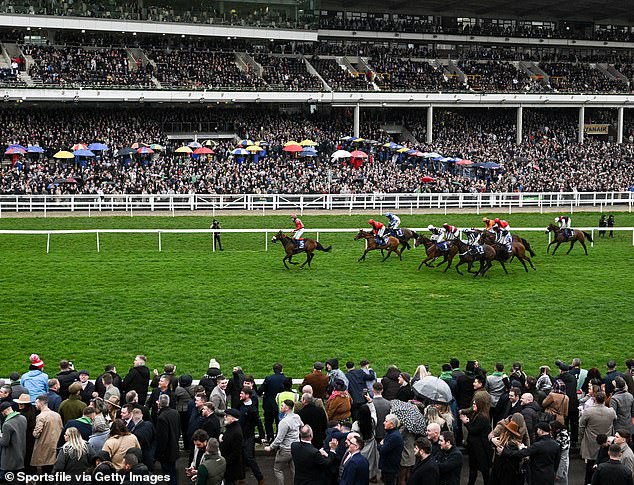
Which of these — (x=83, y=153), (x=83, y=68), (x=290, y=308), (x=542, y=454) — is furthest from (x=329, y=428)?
(x=83, y=68)

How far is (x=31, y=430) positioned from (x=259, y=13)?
40.8 meters

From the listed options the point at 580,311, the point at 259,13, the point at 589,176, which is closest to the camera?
the point at 580,311

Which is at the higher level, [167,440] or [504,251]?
[504,251]

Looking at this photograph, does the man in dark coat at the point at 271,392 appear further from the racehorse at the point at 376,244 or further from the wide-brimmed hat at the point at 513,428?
the racehorse at the point at 376,244

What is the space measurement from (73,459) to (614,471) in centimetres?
439

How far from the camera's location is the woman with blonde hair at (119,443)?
289 inches

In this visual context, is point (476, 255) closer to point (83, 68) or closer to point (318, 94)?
point (318, 94)

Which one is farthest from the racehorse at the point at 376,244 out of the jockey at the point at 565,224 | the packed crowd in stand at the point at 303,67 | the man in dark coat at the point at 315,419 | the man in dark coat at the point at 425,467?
the packed crowd in stand at the point at 303,67

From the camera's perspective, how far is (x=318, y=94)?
4541 centimetres

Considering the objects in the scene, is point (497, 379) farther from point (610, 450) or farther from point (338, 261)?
point (338, 261)

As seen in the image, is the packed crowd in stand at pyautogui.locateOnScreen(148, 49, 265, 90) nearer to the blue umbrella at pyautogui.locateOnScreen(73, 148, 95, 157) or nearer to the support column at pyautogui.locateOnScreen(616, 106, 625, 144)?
the blue umbrella at pyautogui.locateOnScreen(73, 148, 95, 157)

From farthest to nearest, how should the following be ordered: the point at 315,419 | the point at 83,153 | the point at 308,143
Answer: the point at 308,143 → the point at 83,153 → the point at 315,419

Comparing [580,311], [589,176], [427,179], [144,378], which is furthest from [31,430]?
[589,176]

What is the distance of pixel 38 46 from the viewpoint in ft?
142
